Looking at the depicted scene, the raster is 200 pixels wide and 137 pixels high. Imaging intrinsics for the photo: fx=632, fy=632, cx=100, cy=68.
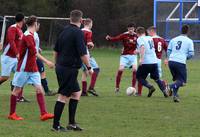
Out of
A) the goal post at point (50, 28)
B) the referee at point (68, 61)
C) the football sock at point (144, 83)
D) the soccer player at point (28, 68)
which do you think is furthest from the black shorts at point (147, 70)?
the goal post at point (50, 28)

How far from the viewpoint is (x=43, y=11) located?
212ft

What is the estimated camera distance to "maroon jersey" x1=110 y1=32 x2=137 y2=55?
17.7m

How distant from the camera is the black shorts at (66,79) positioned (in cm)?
1019

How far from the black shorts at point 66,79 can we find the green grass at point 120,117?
0.69 metres

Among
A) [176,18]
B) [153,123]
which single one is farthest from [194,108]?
[176,18]

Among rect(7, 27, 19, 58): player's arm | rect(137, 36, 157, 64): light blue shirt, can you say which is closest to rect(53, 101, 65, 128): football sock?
rect(7, 27, 19, 58): player's arm

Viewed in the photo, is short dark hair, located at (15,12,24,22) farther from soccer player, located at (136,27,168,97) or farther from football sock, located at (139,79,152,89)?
football sock, located at (139,79,152,89)

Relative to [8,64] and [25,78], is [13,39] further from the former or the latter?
[25,78]

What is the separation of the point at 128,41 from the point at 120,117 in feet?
19.4

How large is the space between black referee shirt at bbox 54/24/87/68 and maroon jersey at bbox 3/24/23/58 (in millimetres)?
3326

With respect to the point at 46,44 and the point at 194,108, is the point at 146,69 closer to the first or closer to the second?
the point at 194,108

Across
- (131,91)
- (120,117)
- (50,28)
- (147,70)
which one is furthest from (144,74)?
(50,28)

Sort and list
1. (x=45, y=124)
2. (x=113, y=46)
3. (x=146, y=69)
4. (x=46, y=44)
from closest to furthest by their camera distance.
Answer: (x=45, y=124), (x=146, y=69), (x=46, y=44), (x=113, y=46)

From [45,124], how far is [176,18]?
2749 centimetres
